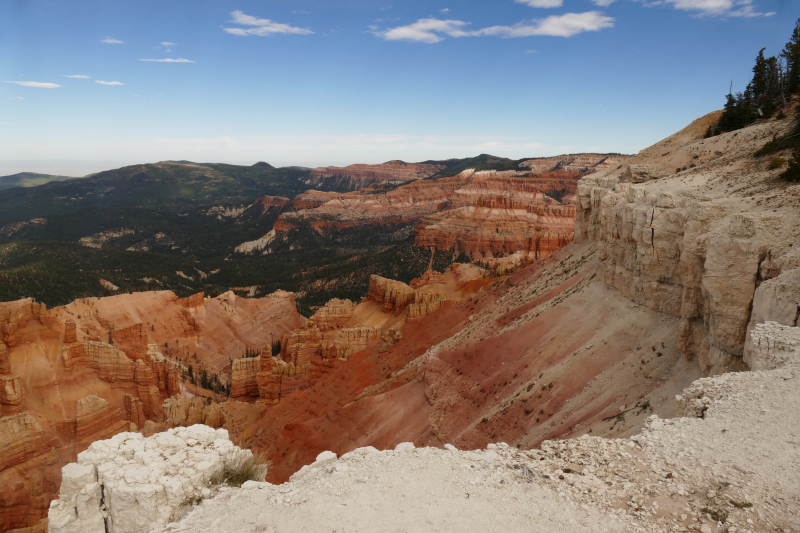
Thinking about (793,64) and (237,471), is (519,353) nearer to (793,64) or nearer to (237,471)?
(237,471)

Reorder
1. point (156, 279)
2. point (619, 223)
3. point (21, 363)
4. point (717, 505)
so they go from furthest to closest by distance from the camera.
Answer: point (156, 279), point (21, 363), point (619, 223), point (717, 505)

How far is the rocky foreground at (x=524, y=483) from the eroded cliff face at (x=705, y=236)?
3.06m

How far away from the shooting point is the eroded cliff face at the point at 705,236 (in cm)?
1472

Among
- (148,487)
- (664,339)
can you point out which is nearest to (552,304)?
(664,339)

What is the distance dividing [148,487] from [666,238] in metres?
22.6

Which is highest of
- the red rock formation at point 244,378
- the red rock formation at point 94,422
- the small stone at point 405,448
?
the small stone at point 405,448

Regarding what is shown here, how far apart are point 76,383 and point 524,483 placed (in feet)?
142

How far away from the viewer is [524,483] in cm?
984

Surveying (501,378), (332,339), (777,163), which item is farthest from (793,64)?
(332,339)

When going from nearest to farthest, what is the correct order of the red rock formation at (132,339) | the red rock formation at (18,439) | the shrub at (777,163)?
the shrub at (777,163) → the red rock formation at (18,439) → the red rock formation at (132,339)

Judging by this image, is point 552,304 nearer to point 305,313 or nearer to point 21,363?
point 21,363

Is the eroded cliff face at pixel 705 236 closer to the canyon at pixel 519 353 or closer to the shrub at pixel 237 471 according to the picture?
the canyon at pixel 519 353

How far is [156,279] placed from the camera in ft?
348

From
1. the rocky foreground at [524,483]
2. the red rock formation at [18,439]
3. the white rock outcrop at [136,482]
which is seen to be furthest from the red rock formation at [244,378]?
the white rock outcrop at [136,482]
